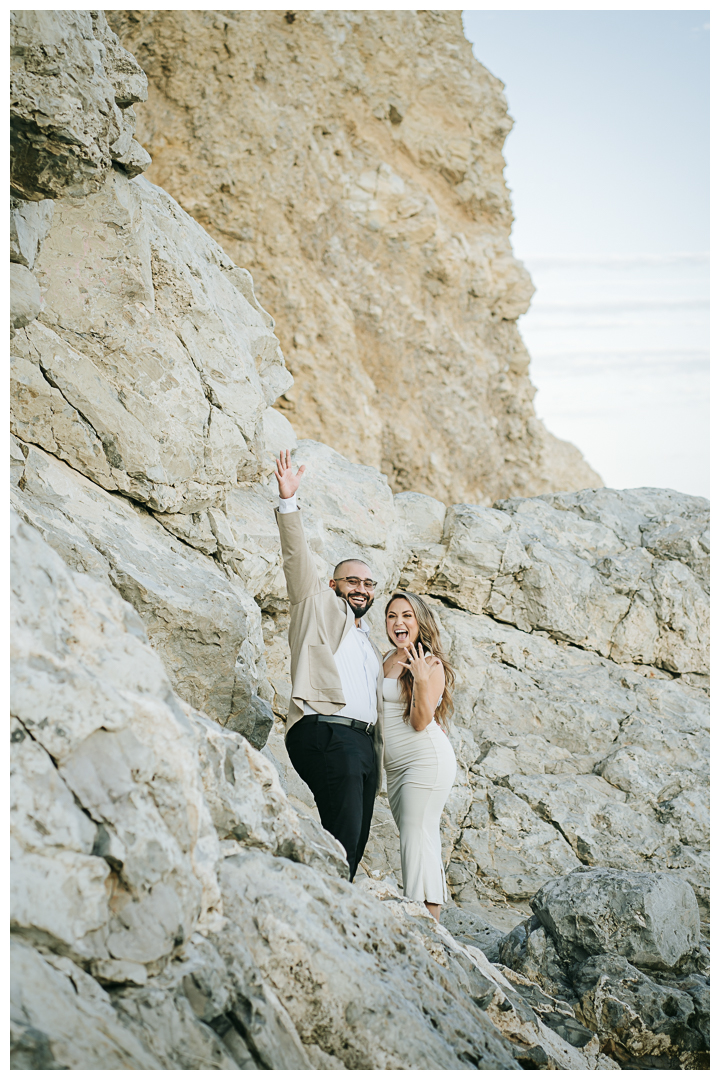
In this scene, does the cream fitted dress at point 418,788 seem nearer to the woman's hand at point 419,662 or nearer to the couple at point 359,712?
the couple at point 359,712

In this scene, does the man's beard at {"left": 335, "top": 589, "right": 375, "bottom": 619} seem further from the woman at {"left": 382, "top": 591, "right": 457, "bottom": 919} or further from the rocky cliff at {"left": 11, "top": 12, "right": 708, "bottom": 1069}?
the rocky cliff at {"left": 11, "top": 12, "right": 708, "bottom": 1069}

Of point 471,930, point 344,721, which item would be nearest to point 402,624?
point 344,721

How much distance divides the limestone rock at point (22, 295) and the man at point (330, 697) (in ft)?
4.61

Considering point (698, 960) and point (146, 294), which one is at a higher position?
point (146, 294)

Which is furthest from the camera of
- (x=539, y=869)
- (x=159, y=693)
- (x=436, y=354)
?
(x=436, y=354)

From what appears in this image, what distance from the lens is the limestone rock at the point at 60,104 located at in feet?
11.1

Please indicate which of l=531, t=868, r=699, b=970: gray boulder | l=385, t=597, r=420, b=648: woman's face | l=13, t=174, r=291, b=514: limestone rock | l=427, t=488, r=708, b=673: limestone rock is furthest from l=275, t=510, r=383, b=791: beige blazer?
l=427, t=488, r=708, b=673: limestone rock

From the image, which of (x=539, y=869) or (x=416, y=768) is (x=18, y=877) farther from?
(x=539, y=869)

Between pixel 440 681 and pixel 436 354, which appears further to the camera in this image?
pixel 436 354

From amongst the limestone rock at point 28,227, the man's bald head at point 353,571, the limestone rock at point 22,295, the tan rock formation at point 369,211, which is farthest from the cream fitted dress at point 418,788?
the tan rock formation at point 369,211

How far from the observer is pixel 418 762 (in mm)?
4164

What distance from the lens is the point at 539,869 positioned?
6113 mm

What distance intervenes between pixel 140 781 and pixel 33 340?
2.91 metres
